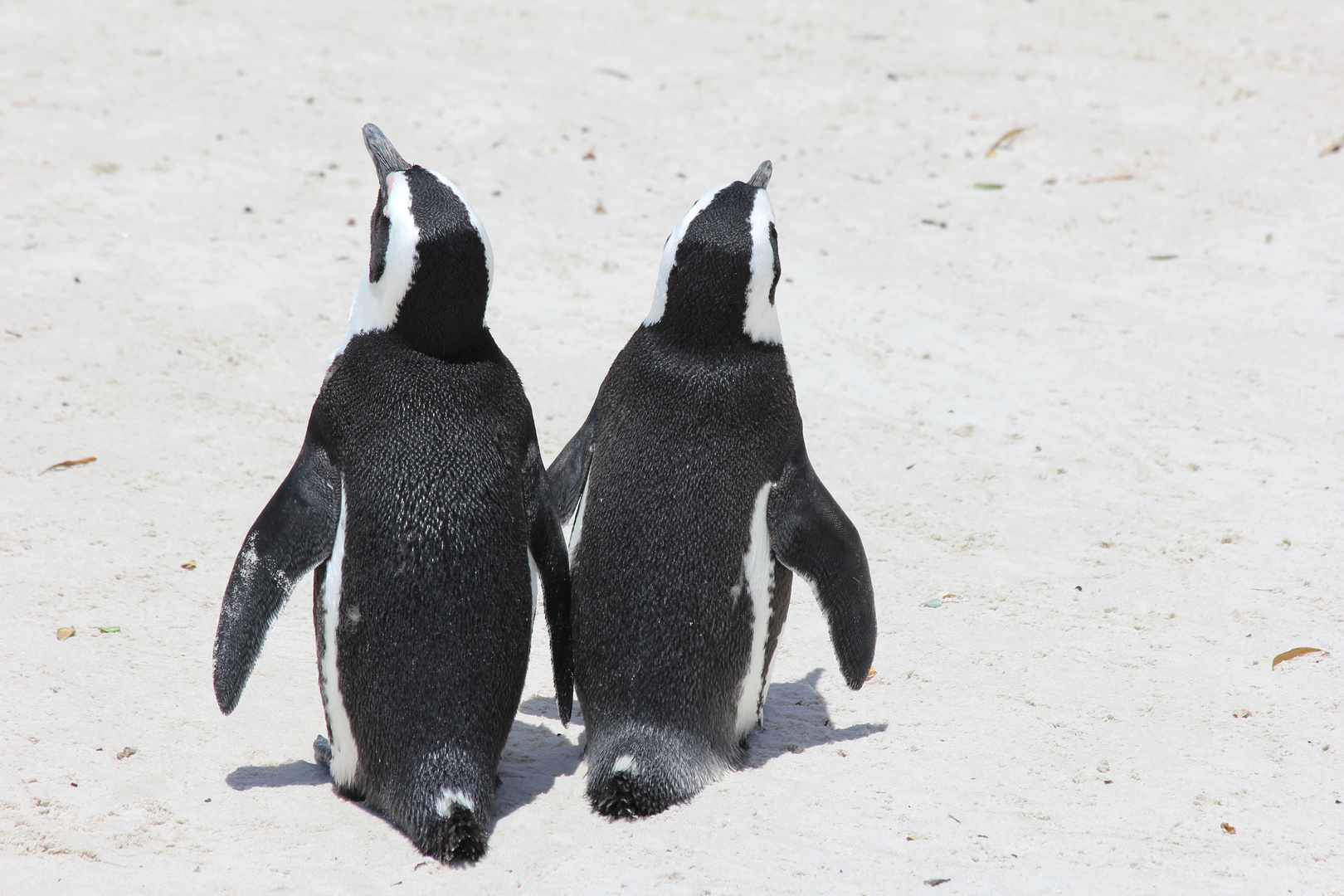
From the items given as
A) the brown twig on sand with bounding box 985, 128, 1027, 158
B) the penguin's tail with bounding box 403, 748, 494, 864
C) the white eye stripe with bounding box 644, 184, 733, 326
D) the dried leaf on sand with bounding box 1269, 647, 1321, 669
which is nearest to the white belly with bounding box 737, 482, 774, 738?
the white eye stripe with bounding box 644, 184, 733, 326

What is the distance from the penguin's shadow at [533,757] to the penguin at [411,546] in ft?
0.65

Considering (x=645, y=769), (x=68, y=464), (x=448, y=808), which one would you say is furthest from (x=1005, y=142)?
(x=448, y=808)

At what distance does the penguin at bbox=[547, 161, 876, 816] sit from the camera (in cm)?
351

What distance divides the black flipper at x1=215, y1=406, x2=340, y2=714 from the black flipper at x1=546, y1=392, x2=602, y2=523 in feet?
2.37

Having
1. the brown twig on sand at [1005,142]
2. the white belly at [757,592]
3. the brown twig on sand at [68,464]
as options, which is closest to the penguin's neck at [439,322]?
the white belly at [757,592]

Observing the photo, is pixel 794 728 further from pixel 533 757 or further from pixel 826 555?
pixel 533 757

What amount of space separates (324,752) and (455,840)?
0.62 meters

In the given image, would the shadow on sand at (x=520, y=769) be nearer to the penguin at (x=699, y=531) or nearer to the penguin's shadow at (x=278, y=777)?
the penguin's shadow at (x=278, y=777)

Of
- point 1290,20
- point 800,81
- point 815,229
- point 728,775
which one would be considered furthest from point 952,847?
point 1290,20

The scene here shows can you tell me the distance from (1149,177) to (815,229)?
2418 millimetres

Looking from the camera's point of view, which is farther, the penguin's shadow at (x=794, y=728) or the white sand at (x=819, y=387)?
the penguin's shadow at (x=794, y=728)

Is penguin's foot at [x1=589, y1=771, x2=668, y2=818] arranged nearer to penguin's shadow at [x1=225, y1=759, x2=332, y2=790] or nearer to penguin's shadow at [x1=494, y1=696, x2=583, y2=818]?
penguin's shadow at [x1=494, y1=696, x2=583, y2=818]

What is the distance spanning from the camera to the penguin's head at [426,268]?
320 cm

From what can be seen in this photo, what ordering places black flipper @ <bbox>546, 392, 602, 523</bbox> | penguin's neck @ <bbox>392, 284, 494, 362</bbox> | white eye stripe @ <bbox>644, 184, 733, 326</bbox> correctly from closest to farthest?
penguin's neck @ <bbox>392, 284, 494, 362</bbox> → white eye stripe @ <bbox>644, 184, 733, 326</bbox> → black flipper @ <bbox>546, 392, 602, 523</bbox>
